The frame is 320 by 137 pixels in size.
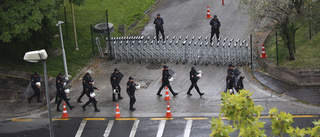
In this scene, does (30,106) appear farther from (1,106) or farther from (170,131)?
(170,131)

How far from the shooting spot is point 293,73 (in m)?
21.1

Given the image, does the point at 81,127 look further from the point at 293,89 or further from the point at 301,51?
the point at 301,51

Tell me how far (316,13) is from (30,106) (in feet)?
40.6

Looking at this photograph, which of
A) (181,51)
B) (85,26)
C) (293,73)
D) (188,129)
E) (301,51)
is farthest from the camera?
(85,26)

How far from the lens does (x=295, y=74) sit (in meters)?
21.0

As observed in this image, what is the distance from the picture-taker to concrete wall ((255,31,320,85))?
68.3ft

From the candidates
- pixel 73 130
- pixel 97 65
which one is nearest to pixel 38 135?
pixel 73 130

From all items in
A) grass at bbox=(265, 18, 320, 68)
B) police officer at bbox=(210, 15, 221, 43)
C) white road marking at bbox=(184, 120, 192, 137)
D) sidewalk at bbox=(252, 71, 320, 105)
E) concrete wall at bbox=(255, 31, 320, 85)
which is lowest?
white road marking at bbox=(184, 120, 192, 137)

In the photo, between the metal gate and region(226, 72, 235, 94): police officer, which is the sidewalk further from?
region(226, 72, 235, 94): police officer

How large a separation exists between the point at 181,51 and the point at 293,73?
525 centimetres

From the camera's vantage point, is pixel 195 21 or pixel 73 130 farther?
pixel 195 21

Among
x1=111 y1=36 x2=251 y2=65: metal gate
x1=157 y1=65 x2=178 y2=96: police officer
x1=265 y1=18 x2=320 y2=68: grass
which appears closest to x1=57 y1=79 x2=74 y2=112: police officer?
x1=157 y1=65 x2=178 y2=96: police officer

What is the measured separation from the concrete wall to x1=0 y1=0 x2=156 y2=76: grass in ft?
26.6

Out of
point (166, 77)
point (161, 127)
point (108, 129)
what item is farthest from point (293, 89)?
point (108, 129)
